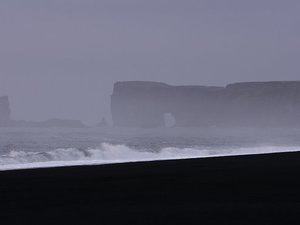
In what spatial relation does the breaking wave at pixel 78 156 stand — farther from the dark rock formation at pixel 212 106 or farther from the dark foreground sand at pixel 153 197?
the dark rock formation at pixel 212 106

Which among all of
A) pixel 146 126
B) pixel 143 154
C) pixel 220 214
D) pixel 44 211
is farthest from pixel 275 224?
pixel 146 126

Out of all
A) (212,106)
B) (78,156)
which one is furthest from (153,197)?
(212,106)

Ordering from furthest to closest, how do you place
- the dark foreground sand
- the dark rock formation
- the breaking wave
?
the dark rock formation < the breaking wave < the dark foreground sand

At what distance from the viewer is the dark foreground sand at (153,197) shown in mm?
10617

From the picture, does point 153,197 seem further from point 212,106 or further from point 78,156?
point 212,106

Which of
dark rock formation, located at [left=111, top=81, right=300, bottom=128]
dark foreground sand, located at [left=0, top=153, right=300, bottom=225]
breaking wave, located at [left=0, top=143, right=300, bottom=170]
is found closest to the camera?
dark foreground sand, located at [left=0, top=153, right=300, bottom=225]

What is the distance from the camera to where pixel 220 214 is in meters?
10.9

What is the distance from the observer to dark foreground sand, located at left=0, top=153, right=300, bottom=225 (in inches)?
418

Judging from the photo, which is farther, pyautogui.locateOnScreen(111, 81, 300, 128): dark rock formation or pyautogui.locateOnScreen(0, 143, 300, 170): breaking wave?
pyautogui.locateOnScreen(111, 81, 300, 128): dark rock formation

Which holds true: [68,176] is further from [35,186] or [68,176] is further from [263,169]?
[263,169]

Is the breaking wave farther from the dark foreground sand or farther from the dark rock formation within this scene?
the dark rock formation

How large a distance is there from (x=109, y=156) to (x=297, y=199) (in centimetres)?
2997

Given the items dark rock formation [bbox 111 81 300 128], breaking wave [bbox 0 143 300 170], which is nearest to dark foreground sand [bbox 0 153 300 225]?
breaking wave [bbox 0 143 300 170]

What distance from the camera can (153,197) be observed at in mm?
13438
